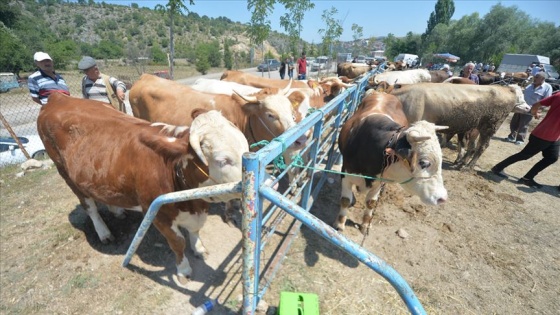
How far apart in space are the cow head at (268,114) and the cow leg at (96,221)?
92.2 inches

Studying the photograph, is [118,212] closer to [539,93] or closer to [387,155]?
[387,155]

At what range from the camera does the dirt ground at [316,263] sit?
9.16 feet

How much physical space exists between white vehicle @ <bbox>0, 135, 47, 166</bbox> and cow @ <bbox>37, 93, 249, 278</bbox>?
4.54 meters

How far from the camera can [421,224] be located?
4.10 meters

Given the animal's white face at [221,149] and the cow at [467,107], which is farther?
the cow at [467,107]

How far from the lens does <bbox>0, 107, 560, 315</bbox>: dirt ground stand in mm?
2793

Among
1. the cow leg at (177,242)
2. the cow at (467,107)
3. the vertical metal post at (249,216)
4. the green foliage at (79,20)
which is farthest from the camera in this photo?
the green foliage at (79,20)

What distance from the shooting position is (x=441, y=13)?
227 feet

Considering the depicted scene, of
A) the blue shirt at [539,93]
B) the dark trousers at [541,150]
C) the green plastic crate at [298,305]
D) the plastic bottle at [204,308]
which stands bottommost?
the plastic bottle at [204,308]

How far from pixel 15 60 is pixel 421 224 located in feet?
123

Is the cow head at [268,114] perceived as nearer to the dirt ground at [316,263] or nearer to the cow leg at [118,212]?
the dirt ground at [316,263]

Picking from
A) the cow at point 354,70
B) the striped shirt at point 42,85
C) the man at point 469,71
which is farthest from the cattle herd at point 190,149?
the cow at point 354,70

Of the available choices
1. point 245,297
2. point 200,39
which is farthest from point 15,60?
point 200,39

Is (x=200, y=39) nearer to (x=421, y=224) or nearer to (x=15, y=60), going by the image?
(x=15, y=60)
